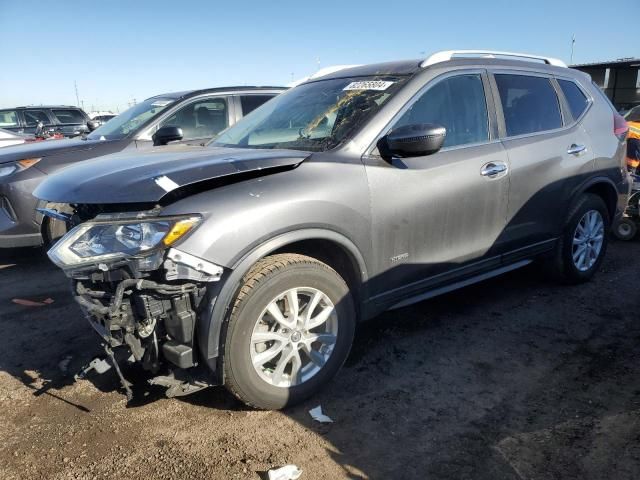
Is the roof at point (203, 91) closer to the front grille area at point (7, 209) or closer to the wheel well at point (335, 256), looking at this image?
the front grille area at point (7, 209)

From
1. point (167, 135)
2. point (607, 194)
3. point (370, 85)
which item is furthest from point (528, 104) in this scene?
point (167, 135)

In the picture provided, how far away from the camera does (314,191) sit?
8.75 feet

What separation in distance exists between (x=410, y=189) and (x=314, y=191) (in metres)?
0.67

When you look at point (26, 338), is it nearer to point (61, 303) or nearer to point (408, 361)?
point (61, 303)

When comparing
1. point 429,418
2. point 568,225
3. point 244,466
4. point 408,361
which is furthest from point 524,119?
point 244,466

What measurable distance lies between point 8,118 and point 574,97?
46.4 ft

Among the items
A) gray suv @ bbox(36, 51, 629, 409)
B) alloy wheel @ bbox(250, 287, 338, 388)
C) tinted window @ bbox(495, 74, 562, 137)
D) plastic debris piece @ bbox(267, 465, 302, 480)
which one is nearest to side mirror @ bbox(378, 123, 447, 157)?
gray suv @ bbox(36, 51, 629, 409)

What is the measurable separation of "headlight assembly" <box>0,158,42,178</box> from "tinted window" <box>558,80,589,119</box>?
5117mm

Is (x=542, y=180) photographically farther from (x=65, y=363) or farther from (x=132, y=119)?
(x=132, y=119)

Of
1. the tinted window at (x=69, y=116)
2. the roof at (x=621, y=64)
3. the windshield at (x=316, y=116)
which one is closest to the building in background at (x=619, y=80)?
the roof at (x=621, y=64)

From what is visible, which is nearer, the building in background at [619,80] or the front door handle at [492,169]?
the front door handle at [492,169]

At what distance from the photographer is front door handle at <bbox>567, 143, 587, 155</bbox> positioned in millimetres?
4036

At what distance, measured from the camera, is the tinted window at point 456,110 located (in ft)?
10.6

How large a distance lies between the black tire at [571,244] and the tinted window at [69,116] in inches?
526
